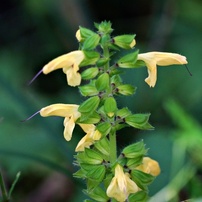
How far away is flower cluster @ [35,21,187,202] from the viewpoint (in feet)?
5.09

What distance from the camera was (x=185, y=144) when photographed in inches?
88.4

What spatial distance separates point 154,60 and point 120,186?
31 centimetres

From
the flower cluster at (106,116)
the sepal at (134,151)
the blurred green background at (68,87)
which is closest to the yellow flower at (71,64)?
the flower cluster at (106,116)

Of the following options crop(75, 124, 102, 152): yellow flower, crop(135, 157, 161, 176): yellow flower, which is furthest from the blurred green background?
crop(75, 124, 102, 152): yellow flower

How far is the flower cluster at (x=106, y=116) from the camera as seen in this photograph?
1.55m

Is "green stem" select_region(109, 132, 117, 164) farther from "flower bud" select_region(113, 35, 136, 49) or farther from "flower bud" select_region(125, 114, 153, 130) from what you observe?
"flower bud" select_region(113, 35, 136, 49)

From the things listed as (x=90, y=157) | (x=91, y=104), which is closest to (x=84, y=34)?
(x=91, y=104)

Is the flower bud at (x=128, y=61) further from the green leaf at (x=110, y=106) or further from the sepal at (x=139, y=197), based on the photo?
the sepal at (x=139, y=197)

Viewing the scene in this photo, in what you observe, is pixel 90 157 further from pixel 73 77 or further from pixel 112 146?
pixel 73 77

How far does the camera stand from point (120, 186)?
1.52 meters

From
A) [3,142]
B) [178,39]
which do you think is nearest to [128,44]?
[3,142]

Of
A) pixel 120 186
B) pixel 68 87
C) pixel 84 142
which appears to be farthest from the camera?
pixel 68 87

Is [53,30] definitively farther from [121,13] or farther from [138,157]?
[138,157]

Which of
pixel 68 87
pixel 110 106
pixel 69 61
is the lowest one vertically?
pixel 68 87
